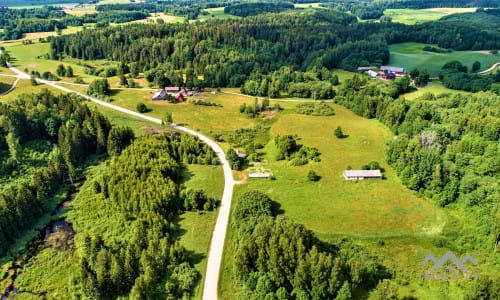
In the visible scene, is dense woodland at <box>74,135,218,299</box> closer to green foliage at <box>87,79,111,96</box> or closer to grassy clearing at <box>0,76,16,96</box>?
green foliage at <box>87,79,111,96</box>

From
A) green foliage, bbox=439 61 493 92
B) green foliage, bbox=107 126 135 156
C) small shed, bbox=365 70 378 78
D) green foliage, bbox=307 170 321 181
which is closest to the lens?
green foliage, bbox=307 170 321 181

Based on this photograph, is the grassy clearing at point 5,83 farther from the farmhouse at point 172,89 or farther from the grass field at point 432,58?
the grass field at point 432,58

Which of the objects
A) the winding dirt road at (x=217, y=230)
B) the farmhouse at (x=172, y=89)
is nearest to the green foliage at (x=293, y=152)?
the winding dirt road at (x=217, y=230)

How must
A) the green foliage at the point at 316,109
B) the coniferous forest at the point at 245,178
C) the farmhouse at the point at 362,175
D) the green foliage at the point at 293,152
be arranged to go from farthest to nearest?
the green foliage at the point at 316,109
the green foliage at the point at 293,152
the farmhouse at the point at 362,175
the coniferous forest at the point at 245,178

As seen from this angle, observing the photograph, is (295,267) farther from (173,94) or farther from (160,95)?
(173,94)

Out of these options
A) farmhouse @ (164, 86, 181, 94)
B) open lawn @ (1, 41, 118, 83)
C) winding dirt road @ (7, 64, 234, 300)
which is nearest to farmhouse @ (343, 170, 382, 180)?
winding dirt road @ (7, 64, 234, 300)

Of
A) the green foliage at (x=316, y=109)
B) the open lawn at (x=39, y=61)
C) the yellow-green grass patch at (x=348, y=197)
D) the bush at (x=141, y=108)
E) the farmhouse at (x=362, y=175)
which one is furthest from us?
the open lawn at (x=39, y=61)

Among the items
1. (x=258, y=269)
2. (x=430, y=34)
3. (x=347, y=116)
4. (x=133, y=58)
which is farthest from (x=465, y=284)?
(x=430, y=34)
